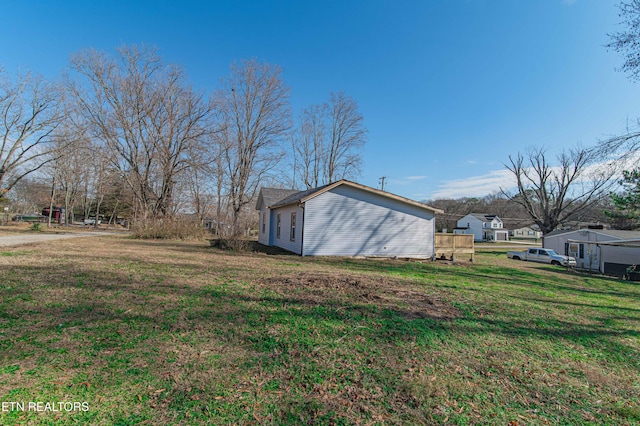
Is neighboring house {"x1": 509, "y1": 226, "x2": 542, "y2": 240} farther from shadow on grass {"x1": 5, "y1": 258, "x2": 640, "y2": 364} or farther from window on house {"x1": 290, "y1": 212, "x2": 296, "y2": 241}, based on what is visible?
shadow on grass {"x1": 5, "y1": 258, "x2": 640, "y2": 364}

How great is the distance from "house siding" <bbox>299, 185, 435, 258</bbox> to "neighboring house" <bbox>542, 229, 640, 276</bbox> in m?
13.9

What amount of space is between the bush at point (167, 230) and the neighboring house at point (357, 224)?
802 cm

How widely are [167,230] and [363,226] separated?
1268 centimetres

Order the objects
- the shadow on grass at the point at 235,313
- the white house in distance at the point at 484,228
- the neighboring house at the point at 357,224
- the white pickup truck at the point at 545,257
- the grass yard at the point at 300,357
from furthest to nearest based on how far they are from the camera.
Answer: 1. the white house in distance at the point at 484,228
2. the white pickup truck at the point at 545,257
3. the neighboring house at the point at 357,224
4. the shadow on grass at the point at 235,313
5. the grass yard at the point at 300,357

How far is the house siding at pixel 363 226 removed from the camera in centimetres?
1359

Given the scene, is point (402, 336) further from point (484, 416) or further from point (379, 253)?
point (379, 253)

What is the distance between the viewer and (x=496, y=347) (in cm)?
380

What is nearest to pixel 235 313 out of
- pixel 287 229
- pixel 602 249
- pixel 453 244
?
pixel 287 229

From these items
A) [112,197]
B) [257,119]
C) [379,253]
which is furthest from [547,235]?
[112,197]

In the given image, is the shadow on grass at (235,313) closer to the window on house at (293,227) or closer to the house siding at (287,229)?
the house siding at (287,229)

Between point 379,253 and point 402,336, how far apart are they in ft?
34.4

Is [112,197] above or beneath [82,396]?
above

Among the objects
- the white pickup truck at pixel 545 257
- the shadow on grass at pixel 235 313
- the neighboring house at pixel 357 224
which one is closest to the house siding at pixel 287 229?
the neighboring house at pixel 357 224

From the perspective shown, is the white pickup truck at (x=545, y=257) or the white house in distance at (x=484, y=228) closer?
the white pickup truck at (x=545, y=257)
